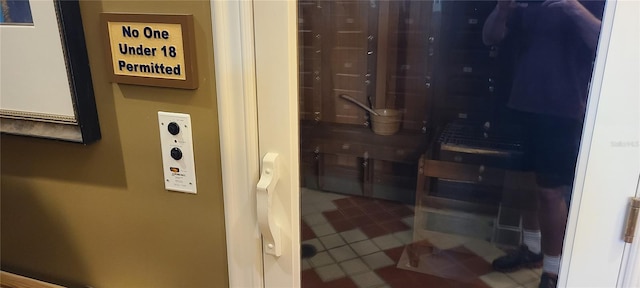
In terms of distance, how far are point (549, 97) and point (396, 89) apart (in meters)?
0.33

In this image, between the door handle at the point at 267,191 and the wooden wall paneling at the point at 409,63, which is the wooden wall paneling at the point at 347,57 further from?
the door handle at the point at 267,191

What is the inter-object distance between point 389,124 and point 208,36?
0.51 metres

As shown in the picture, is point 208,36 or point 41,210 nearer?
point 208,36

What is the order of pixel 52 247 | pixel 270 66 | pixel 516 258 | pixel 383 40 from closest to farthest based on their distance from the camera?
pixel 270 66 < pixel 516 258 < pixel 383 40 < pixel 52 247

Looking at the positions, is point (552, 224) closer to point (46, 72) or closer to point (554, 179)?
point (554, 179)

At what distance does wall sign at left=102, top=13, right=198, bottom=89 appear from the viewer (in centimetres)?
85

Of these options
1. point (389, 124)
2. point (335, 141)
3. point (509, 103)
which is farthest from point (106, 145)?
point (509, 103)

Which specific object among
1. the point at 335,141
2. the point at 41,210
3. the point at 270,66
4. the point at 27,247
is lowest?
the point at 27,247

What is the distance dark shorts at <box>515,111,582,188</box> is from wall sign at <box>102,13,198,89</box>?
69 cm

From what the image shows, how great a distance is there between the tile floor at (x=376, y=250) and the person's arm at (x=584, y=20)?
48cm

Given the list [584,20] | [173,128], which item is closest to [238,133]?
[173,128]

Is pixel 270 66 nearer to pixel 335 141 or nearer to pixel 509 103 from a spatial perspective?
pixel 335 141

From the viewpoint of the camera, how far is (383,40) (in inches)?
41.8

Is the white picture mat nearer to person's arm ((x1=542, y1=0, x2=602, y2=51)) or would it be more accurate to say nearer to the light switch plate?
the light switch plate
